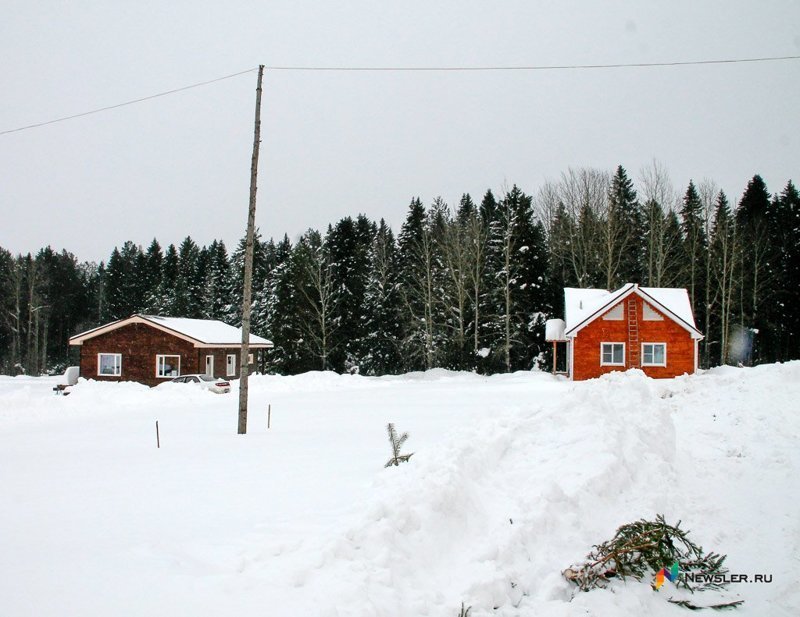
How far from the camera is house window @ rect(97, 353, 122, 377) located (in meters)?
33.4

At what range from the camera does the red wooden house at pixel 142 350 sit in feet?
108

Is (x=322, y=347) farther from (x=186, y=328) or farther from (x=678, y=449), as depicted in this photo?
(x=678, y=449)

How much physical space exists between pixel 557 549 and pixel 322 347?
130 ft

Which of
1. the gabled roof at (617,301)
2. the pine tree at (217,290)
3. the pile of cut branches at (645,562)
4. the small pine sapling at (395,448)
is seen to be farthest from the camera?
the pine tree at (217,290)

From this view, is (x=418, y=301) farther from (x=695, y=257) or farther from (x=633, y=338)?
(x=695, y=257)

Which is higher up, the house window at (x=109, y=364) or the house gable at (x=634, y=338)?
the house gable at (x=634, y=338)

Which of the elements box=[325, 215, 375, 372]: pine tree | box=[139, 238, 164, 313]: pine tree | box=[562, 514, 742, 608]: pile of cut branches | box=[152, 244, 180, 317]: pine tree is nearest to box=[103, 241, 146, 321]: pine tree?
box=[139, 238, 164, 313]: pine tree

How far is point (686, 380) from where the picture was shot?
71.9 feet

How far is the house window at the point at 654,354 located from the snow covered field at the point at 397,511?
18.7 m

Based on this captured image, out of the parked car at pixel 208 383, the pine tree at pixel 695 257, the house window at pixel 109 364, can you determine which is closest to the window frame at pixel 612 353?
the pine tree at pixel 695 257

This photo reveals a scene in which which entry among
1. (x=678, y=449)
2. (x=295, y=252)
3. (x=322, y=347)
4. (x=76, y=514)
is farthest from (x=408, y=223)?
(x=76, y=514)

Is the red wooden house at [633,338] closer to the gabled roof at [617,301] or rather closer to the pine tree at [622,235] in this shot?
the gabled roof at [617,301]

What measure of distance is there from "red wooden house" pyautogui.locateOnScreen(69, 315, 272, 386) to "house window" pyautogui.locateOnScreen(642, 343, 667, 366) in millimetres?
26132

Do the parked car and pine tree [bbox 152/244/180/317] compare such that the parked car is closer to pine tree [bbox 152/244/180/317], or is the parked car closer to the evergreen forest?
the evergreen forest
